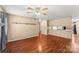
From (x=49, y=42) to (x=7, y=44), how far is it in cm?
78

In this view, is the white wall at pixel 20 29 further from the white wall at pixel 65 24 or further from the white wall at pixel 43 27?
the white wall at pixel 65 24

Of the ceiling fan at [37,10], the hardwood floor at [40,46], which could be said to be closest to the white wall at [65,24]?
the hardwood floor at [40,46]

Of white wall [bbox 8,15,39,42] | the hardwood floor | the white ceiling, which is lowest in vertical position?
the hardwood floor

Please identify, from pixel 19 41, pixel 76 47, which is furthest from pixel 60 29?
pixel 19 41

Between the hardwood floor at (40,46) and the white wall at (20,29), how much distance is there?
93 millimetres

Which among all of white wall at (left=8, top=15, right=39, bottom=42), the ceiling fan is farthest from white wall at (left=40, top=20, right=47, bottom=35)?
the ceiling fan

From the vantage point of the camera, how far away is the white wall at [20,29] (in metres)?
1.76

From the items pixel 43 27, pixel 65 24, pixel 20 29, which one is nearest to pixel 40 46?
pixel 43 27

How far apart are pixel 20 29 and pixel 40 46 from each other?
49 cm

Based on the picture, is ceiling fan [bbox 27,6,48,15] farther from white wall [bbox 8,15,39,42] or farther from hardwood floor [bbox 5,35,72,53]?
hardwood floor [bbox 5,35,72,53]

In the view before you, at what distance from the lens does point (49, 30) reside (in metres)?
1.86

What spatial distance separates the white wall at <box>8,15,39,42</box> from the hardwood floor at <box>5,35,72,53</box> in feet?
0.31

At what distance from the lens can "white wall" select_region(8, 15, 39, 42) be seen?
1758mm
